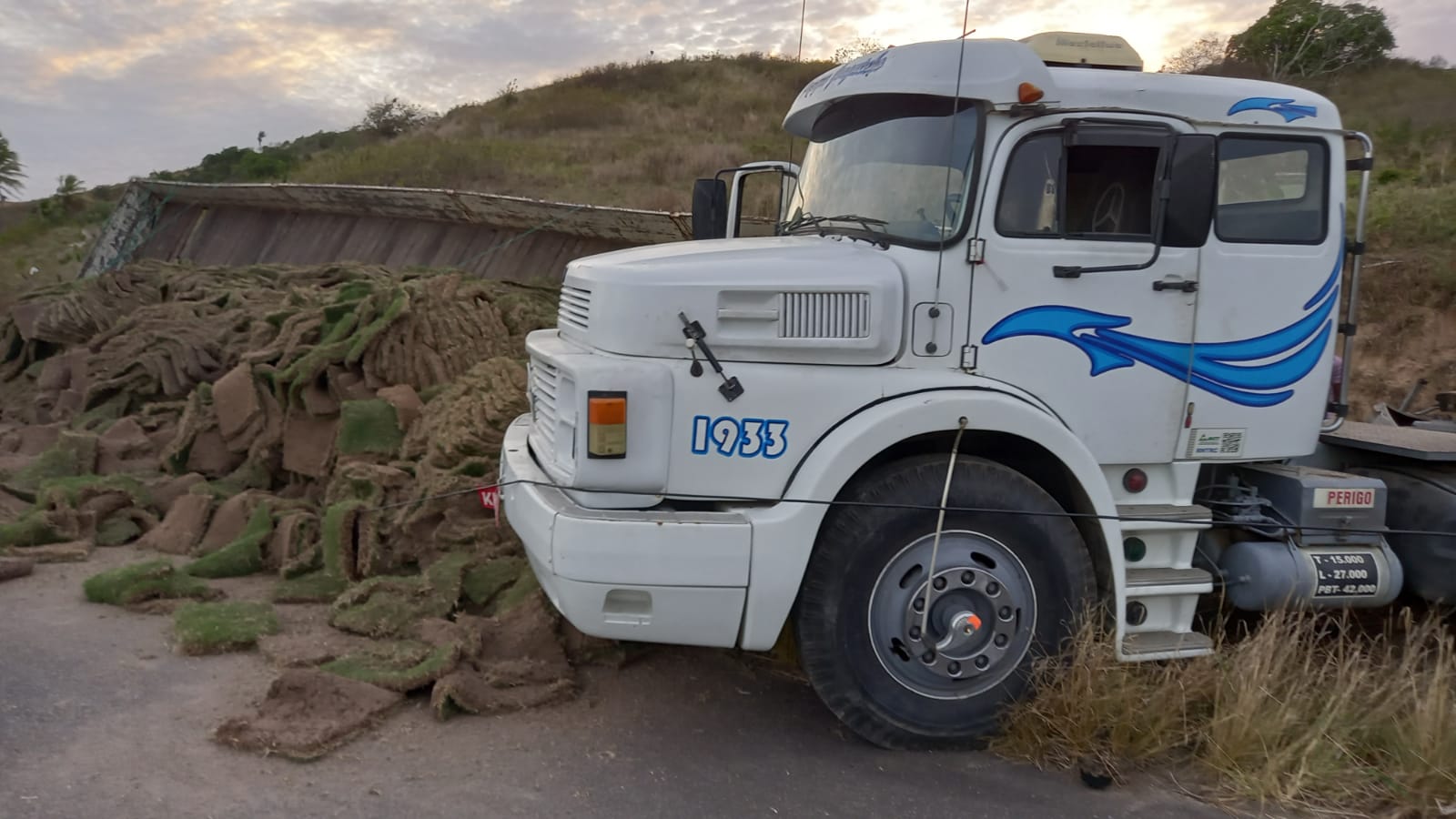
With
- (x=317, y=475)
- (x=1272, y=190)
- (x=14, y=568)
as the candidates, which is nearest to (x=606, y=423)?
(x=1272, y=190)

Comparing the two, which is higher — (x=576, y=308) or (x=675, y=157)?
(x=675, y=157)

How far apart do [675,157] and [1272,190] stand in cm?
2069

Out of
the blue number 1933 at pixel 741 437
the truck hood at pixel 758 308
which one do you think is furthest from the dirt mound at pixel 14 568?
the blue number 1933 at pixel 741 437

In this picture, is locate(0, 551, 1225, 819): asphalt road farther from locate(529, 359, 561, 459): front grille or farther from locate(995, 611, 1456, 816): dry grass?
locate(529, 359, 561, 459): front grille

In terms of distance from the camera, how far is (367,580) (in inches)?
224

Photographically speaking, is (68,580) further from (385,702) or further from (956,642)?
(956,642)

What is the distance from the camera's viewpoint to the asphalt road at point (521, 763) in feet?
12.6

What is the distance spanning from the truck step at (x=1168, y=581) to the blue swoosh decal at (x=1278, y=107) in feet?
6.35

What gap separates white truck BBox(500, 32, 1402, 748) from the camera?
158 inches

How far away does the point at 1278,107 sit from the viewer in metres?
4.64

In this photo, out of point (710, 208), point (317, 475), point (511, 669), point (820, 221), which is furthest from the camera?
point (317, 475)

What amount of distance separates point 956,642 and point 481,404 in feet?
11.9

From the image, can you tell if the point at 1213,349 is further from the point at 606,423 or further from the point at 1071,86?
the point at 606,423

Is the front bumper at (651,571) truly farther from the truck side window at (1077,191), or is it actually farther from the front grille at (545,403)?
the truck side window at (1077,191)
